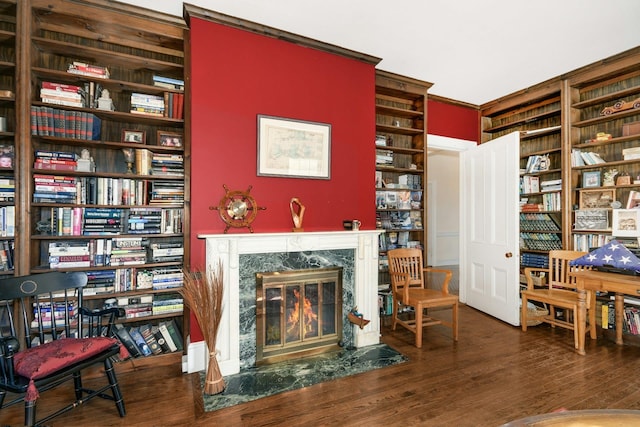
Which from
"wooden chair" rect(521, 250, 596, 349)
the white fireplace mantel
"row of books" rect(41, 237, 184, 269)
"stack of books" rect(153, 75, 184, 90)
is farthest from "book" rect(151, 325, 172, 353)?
"wooden chair" rect(521, 250, 596, 349)

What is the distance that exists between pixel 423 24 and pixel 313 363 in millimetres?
3131

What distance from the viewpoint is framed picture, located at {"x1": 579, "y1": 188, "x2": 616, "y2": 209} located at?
3262 millimetres

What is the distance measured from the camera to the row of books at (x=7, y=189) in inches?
86.3

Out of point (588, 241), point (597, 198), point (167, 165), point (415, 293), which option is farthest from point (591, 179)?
point (167, 165)

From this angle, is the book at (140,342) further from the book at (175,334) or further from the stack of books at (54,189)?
the stack of books at (54,189)

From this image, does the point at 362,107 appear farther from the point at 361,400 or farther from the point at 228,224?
the point at 361,400

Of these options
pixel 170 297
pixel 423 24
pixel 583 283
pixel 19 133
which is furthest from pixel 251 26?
pixel 583 283

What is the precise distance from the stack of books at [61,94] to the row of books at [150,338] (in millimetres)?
1884

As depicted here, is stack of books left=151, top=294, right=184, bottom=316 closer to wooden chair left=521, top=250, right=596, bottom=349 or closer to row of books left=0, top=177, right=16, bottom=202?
row of books left=0, top=177, right=16, bottom=202

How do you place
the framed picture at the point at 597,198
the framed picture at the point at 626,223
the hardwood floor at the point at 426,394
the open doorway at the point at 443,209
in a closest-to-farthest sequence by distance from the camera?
the hardwood floor at the point at 426,394, the framed picture at the point at 626,223, the framed picture at the point at 597,198, the open doorway at the point at 443,209

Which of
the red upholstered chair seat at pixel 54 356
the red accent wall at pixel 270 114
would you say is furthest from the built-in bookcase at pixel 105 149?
the red upholstered chair seat at pixel 54 356

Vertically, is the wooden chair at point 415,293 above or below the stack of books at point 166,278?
below

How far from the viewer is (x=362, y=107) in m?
3.18

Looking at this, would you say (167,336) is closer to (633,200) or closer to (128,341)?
(128,341)
